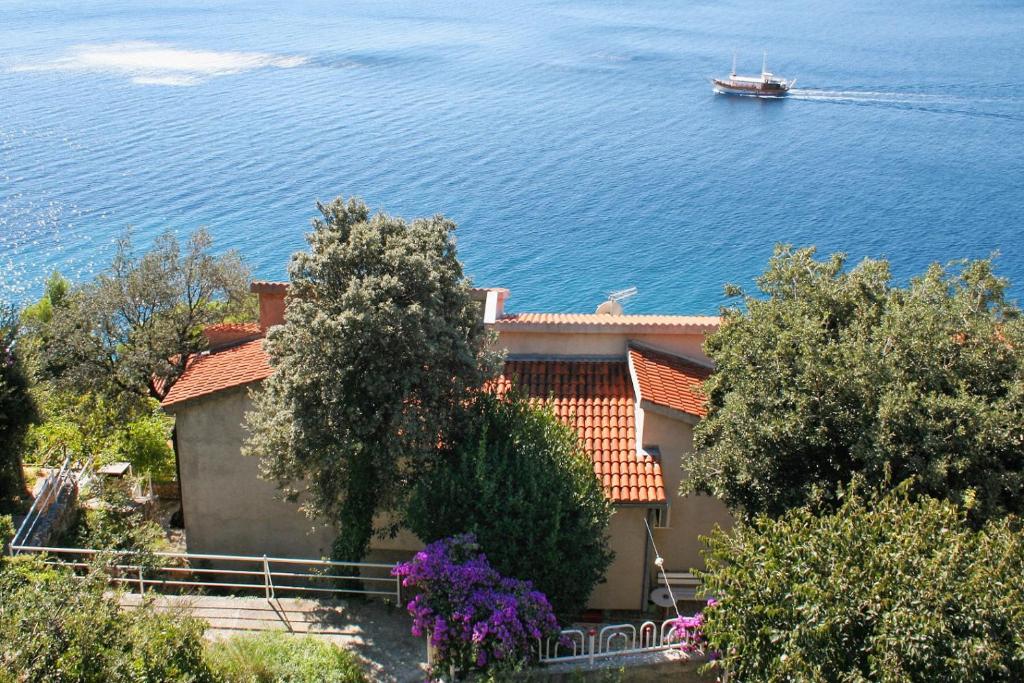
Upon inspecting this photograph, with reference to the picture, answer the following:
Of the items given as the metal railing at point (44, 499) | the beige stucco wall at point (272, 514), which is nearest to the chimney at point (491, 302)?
the beige stucco wall at point (272, 514)

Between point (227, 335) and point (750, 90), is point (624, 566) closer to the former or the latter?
point (227, 335)

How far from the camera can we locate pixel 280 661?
416 inches

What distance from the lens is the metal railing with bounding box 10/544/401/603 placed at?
12.2m

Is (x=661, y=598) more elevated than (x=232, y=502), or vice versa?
(x=232, y=502)

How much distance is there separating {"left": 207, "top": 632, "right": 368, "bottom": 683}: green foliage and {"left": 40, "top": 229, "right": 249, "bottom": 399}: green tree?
10.2 metres

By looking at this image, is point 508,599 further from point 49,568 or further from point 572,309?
point 572,309

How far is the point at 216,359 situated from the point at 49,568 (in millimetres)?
6084

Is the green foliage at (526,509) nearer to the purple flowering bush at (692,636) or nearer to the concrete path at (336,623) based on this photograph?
the concrete path at (336,623)

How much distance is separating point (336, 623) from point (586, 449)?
4.90 meters

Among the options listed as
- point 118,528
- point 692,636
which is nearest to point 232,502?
point 118,528

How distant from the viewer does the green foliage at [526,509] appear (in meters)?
11.7

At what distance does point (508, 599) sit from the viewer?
10594 mm

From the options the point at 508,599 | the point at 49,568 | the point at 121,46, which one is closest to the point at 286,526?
the point at 49,568

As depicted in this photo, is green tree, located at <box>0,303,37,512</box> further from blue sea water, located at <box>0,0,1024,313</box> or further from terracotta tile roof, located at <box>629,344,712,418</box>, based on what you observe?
blue sea water, located at <box>0,0,1024,313</box>
